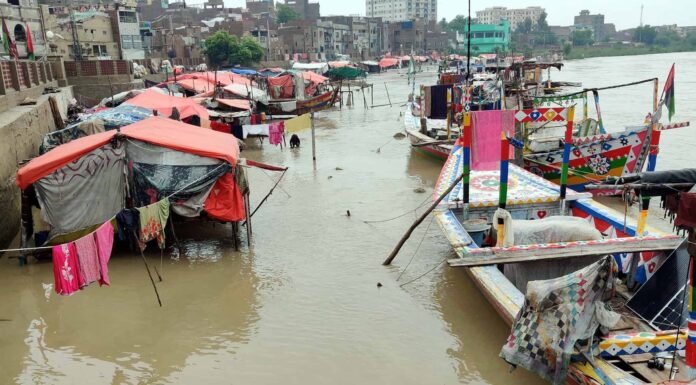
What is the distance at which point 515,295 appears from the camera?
255 inches

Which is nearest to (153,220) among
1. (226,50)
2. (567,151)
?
(567,151)

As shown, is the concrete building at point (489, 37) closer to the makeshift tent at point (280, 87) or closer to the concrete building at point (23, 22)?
the makeshift tent at point (280, 87)

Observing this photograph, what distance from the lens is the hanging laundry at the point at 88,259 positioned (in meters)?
6.92

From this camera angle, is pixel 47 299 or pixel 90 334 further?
pixel 47 299

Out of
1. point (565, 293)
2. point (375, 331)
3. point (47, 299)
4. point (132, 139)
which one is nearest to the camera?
point (565, 293)

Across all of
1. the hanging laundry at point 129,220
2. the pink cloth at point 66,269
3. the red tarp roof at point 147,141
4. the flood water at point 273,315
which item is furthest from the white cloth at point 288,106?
the pink cloth at point 66,269

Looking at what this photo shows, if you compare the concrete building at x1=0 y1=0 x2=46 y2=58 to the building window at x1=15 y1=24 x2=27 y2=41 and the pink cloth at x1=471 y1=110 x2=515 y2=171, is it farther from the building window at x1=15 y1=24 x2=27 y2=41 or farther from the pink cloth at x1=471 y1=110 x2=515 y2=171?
the pink cloth at x1=471 y1=110 x2=515 y2=171

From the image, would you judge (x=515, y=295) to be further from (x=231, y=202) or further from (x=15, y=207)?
(x=15, y=207)

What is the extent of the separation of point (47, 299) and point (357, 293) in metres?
4.97

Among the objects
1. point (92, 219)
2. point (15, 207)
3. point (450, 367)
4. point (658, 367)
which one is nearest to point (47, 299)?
point (92, 219)

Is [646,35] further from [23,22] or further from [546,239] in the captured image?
[546,239]

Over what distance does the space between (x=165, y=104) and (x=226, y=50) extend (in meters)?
37.9

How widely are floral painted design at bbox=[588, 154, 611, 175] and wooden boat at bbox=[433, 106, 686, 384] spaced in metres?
2.70

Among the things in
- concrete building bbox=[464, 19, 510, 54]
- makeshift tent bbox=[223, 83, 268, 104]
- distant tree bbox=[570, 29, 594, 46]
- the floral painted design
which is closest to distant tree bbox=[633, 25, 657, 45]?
distant tree bbox=[570, 29, 594, 46]
